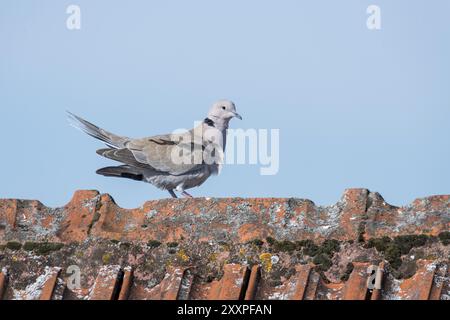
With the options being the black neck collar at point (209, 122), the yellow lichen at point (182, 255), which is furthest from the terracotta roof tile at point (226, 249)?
the black neck collar at point (209, 122)

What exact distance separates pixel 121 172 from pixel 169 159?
485 mm

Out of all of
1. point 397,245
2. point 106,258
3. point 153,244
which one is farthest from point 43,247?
point 397,245

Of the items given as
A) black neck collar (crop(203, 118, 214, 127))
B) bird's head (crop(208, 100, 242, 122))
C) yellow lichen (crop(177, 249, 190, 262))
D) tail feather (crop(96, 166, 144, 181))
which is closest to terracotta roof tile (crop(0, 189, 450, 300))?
yellow lichen (crop(177, 249, 190, 262))

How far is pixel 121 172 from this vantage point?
1241 cm

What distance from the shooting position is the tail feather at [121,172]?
40.2ft

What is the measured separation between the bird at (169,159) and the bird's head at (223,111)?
668mm

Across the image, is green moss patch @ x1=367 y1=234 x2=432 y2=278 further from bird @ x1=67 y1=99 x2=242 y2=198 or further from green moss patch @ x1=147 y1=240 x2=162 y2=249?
bird @ x1=67 y1=99 x2=242 y2=198

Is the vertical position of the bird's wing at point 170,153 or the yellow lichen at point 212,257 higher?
the yellow lichen at point 212,257

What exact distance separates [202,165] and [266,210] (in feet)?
13.4

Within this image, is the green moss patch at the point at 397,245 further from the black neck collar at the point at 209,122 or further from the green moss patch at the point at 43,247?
the black neck collar at the point at 209,122

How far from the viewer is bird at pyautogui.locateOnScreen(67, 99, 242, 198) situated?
1232cm

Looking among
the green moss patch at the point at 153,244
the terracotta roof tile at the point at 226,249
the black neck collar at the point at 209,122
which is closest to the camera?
the terracotta roof tile at the point at 226,249
